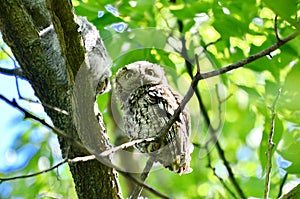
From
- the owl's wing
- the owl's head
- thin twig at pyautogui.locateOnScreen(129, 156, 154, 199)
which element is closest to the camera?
thin twig at pyautogui.locateOnScreen(129, 156, 154, 199)

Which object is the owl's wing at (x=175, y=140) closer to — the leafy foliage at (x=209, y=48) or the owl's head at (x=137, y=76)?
the owl's head at (x=137, y=76)

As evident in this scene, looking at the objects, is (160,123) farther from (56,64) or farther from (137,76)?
(56,64)

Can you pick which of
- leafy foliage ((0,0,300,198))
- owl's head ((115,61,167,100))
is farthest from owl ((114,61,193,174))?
leafy foliage ((0,0,300,198))

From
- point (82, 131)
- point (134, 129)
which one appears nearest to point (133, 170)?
point (134, 129)

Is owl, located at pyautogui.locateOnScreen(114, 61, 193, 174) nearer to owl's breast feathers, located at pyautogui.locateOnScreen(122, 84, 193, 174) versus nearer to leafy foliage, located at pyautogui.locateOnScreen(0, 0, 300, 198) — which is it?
owl's breast feathers, located at pyautogui.locateOnScreen(122, 84, 193, 174)

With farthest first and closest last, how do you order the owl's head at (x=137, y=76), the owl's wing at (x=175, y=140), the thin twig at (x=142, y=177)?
the owl's head at (x=137, y=76) → the owl's wing at (x=175, y=140) → the thin twig at (x=142, y=177)

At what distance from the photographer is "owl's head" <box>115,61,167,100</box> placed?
2182 mm

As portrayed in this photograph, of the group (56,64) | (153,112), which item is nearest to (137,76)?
(153,112)

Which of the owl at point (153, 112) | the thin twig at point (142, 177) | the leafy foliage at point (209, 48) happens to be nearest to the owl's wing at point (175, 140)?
the owl at point (153, 112)

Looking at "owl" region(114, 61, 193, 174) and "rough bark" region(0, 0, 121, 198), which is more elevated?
"rough bark" region(0, 0, 121, 198)

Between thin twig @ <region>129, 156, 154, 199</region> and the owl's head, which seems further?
the owl's head

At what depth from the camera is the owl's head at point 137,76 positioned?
2182mm

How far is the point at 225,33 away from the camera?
2.33 metres

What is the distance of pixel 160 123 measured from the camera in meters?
2.06
